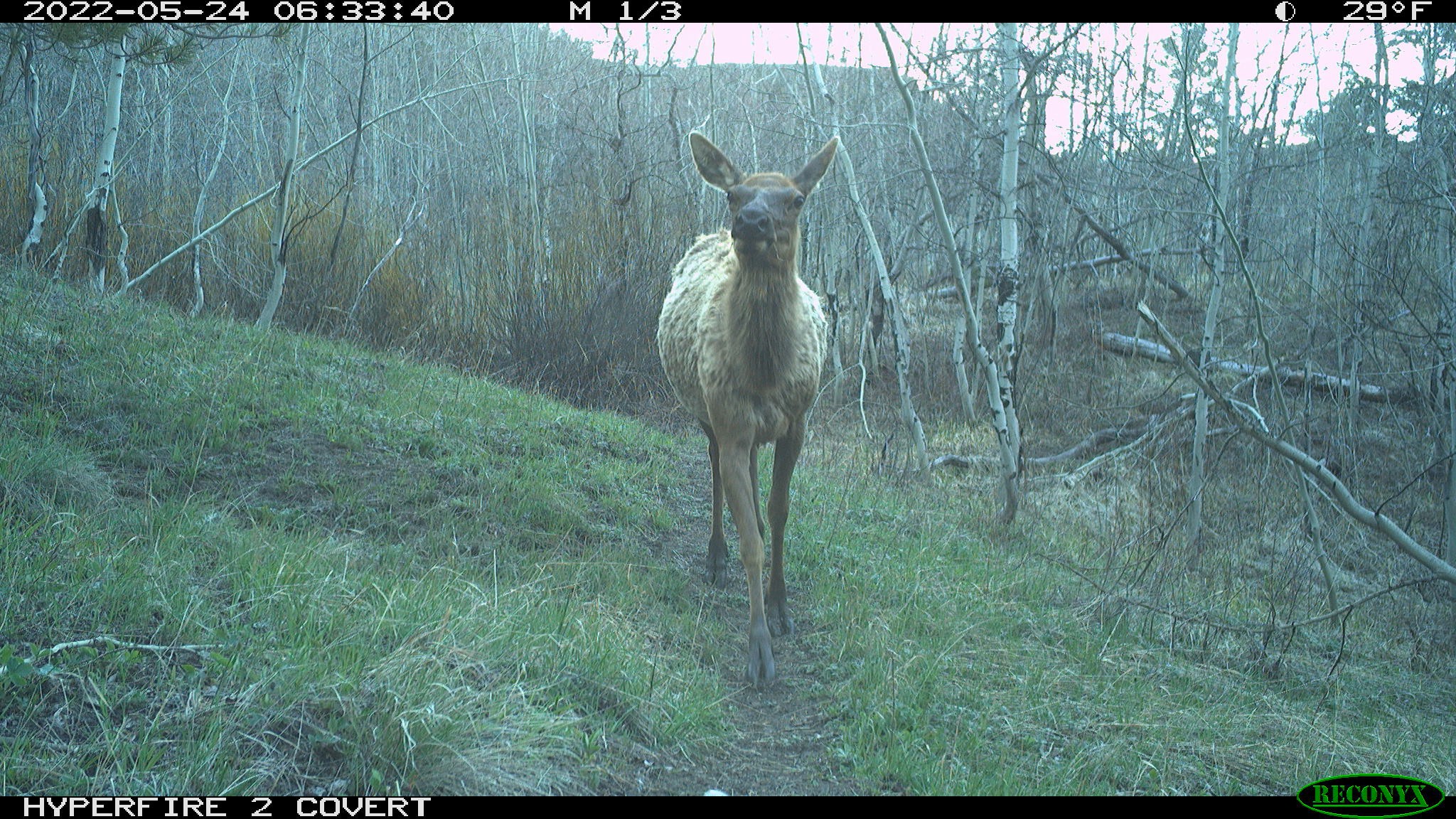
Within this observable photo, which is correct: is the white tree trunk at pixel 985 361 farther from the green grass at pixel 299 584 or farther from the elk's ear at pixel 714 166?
the green grass at pixel 299 584

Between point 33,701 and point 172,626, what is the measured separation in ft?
1.88

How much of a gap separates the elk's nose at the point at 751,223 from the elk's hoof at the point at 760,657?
2190 mm

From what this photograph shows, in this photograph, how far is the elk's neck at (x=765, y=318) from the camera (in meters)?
5.92

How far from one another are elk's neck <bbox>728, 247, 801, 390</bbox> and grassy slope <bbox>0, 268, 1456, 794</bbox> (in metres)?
1.59

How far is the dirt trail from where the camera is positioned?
13.0 ft

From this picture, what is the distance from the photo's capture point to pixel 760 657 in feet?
17.6

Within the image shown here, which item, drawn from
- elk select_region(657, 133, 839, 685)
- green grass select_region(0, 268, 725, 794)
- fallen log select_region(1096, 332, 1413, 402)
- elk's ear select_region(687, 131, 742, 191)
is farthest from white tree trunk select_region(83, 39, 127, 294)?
fallen log select_region(1096, 332, 1413, 402)

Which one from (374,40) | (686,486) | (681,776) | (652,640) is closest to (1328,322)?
(686,486)

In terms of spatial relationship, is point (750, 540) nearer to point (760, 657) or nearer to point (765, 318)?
point (760, 657)

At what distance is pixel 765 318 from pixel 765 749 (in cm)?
260

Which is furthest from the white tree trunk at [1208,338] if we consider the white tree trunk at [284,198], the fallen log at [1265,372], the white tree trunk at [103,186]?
the white tree trunk at [103,186]
